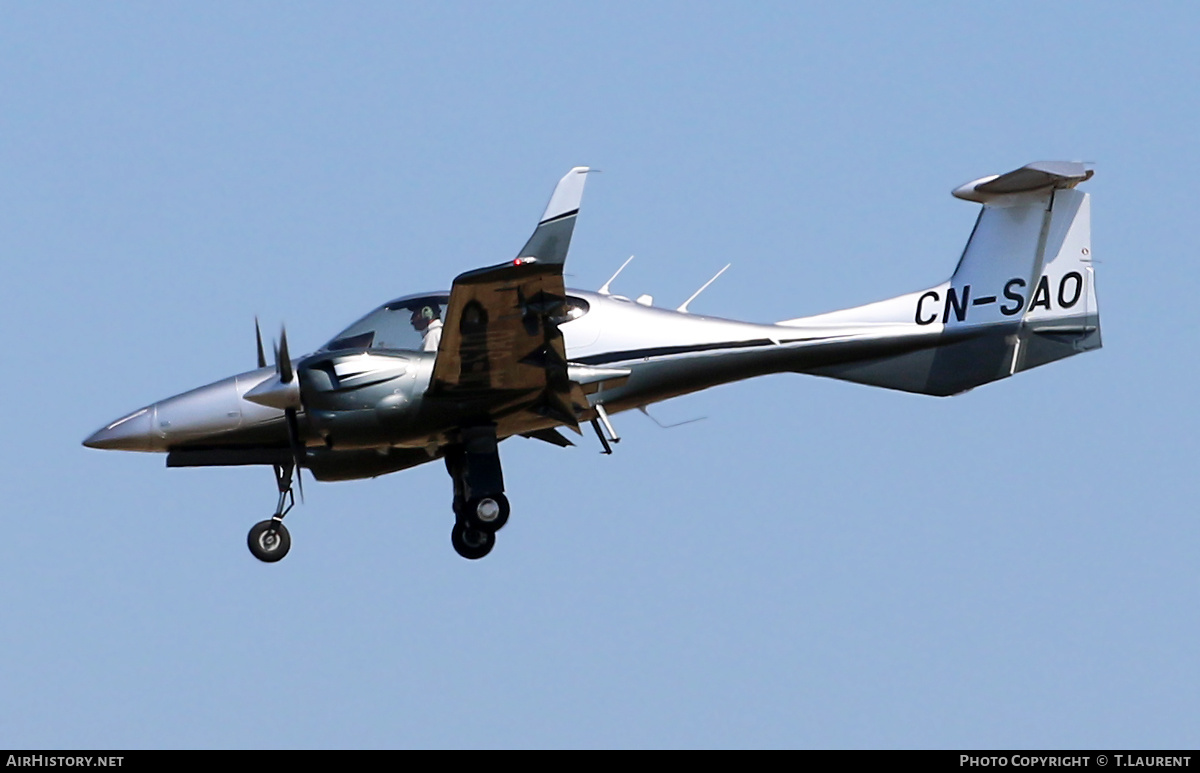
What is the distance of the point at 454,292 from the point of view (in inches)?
735

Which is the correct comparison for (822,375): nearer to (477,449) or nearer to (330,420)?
(477,449)

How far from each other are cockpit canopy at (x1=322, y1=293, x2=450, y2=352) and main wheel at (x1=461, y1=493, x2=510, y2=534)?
1942 millimetres

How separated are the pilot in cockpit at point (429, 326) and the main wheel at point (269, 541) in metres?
3.10

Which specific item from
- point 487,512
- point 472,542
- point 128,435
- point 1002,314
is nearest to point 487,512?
point 487,512

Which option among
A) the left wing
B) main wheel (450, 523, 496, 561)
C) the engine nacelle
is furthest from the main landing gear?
the engine nacelle

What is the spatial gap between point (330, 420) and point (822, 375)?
650 centimetres

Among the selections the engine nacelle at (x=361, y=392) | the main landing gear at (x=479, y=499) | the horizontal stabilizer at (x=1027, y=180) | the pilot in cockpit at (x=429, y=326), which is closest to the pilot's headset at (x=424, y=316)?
the pilot in cockpit at (x=429, y=326)

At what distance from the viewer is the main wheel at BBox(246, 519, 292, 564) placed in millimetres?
21531

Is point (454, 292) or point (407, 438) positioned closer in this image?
point (454, 292)

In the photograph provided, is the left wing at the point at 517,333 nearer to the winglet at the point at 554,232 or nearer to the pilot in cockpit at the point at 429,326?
the winglet at the point at 554,232
